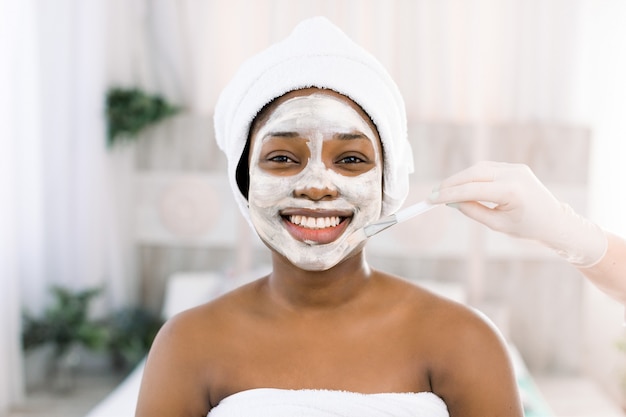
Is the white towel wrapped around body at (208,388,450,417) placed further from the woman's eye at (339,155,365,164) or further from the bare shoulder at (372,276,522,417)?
the woman's eye at (339,155,365,164)

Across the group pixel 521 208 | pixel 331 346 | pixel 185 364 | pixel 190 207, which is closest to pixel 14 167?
pixel 190 207

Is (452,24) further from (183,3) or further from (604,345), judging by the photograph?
(604,345)

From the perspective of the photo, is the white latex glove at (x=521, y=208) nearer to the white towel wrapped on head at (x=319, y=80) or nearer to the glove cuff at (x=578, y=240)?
the glove cuff at (x=578, y=240)

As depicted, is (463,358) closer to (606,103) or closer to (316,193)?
(316,193)

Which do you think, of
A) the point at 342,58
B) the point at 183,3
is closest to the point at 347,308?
the point at 342,58

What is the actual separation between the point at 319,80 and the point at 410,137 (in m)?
2.36

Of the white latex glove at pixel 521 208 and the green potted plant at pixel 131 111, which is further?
the green potted plant at pixel 131 111

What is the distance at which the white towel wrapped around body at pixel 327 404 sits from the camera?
1.00 meters

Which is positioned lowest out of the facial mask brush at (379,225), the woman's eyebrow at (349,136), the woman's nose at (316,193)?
the facial mask brush at (379,225)

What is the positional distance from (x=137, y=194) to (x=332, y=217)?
2.62 meters

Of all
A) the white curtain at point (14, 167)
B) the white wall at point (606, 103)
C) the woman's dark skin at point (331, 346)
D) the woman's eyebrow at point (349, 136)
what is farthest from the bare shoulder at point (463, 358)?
the white wall at point (606, 103)

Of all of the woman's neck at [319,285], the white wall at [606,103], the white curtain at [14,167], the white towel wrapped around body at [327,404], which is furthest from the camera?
the white wall at [606,103]

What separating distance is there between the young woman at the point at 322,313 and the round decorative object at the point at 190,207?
93.3 inches

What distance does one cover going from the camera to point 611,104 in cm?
327
